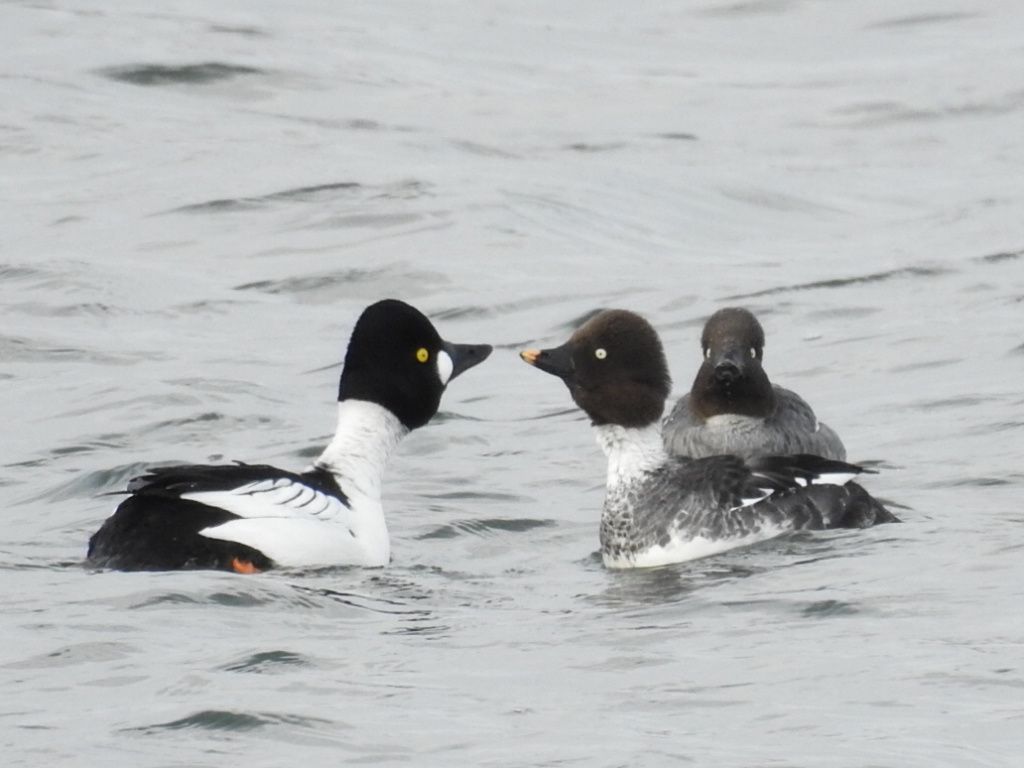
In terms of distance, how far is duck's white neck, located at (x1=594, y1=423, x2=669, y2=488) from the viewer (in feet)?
37.7

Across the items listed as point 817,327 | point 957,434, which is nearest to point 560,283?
point 817,327

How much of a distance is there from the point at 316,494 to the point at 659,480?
168 centimetres

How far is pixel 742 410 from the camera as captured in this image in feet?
42.0

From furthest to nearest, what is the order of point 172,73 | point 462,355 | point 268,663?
point 172,73
point 462,355
point 268,663

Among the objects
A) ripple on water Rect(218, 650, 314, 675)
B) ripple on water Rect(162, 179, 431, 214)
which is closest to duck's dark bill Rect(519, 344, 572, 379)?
ripple on water Rect(218, 650, 314, 675)

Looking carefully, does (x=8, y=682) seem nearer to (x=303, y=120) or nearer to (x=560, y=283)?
(x=560, y=283)

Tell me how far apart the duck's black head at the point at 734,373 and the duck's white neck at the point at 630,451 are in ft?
3.75

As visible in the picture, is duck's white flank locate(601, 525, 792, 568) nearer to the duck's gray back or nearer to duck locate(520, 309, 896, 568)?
duck locate(520, 309, 896, 568)

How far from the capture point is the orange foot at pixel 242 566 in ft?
34.4

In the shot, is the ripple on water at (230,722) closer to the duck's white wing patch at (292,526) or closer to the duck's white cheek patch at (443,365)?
the duck's white wing patch at (292,526)

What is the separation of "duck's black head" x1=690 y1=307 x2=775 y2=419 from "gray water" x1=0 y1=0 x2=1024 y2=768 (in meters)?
0.90

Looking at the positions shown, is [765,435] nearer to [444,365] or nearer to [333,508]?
[444,365]

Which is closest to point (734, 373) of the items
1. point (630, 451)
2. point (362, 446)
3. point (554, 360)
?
point (630, 451)

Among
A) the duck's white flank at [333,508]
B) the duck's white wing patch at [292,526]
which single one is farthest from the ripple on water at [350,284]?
the duck's white wing patch at [292,526]
